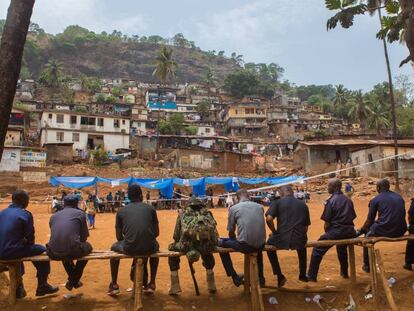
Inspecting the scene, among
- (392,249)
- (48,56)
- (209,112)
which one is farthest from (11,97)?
(48,56)

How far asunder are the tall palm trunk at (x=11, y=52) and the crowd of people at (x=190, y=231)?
135 centimetres

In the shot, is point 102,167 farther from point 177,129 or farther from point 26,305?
point 26,305

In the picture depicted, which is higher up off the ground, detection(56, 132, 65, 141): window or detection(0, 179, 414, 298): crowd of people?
detection(56, 132, 65, 141): window

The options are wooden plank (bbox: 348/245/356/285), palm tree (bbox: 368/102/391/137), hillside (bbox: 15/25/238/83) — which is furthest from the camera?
hillside (bbox: 15/25/238/83)

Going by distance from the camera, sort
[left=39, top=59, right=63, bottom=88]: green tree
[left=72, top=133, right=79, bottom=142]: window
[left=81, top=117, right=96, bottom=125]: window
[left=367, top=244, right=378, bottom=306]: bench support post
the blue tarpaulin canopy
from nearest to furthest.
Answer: [left=367, top=244, right=378, bottom=306]: bench support post → the blue tarpaulin canopy → [left=72, top=133, right=79, bottom=142]: window → [left=81, top=117, right=96, bottom=125]: window → [left=39, top=59, right=63, bottom=88]: green tree

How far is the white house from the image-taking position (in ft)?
154

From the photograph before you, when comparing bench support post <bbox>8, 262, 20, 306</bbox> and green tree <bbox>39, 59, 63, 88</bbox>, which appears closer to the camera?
bench support post <bbox>8, 262, 20, 306</bbox>

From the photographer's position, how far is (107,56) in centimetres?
12825

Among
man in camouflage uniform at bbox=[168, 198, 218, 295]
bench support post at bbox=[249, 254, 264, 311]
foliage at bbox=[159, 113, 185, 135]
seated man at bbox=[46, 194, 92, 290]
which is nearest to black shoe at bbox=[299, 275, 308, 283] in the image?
bench support post at bbox=[249, 254, 264, 311]

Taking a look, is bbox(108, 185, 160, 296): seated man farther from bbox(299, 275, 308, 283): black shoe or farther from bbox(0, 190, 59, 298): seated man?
bbox(299, 275, 308, 283): black shoe

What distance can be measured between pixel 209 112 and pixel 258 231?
71016 mm

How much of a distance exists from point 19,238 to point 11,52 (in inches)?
115

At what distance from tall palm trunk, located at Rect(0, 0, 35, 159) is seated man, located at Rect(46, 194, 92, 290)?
1.39 metres

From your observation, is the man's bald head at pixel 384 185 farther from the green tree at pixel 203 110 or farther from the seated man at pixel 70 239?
the green tree at pixel 203 110
